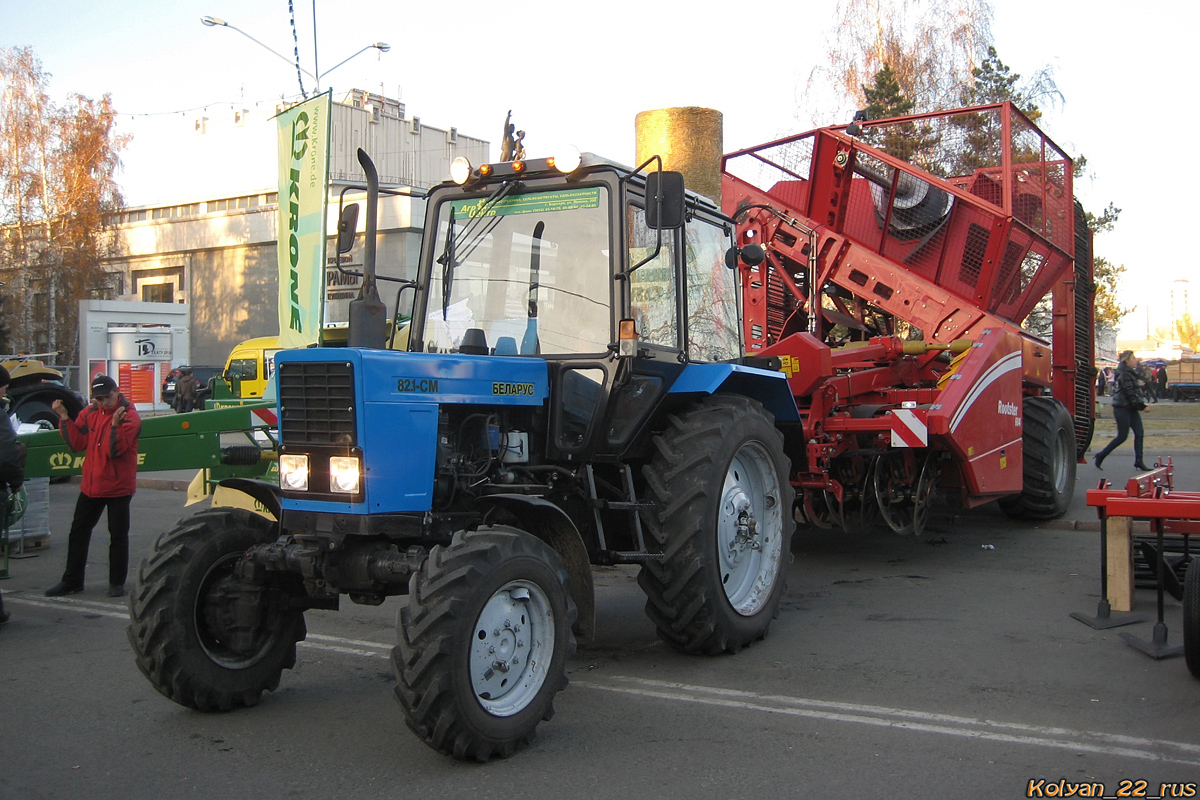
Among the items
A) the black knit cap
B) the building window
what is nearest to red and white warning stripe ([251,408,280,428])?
the black knit cap

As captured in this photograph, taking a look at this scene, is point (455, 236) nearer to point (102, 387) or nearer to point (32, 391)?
point (102, 387)

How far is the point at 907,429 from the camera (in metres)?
7.34

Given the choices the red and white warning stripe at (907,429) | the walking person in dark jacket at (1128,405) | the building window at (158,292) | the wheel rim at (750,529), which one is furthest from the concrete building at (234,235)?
the wheel rim at (750,529)

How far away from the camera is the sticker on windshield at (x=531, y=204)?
17.2ft

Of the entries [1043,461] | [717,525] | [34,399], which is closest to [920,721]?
[717,525]

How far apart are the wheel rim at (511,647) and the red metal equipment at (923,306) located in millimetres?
3264

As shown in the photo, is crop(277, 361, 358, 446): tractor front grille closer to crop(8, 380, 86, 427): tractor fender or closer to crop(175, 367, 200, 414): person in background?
crop(8, 380, 86, 427): tractor fender

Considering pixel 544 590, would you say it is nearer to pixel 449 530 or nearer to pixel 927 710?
pixel 449 530

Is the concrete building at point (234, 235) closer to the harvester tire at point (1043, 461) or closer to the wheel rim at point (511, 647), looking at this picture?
the harvester tire at point (1043, 461)

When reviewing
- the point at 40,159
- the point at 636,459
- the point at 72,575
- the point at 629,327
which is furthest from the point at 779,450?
the point at 40,159

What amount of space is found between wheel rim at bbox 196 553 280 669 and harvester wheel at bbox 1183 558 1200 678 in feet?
13.9

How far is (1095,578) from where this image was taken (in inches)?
281

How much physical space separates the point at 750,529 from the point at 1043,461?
4.57 metres

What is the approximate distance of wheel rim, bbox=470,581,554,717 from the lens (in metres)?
3.88
